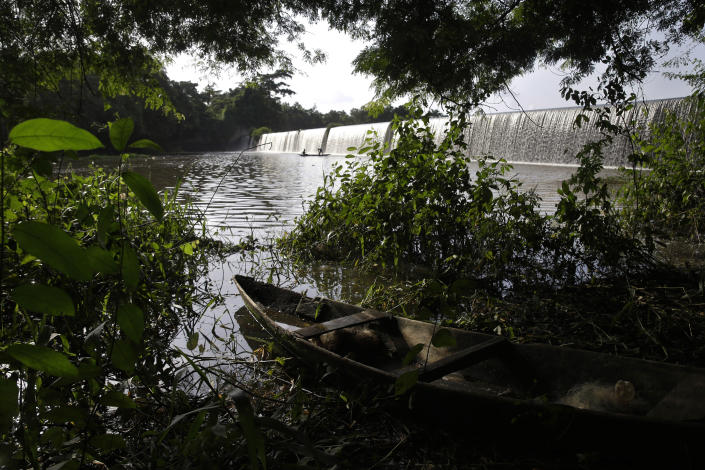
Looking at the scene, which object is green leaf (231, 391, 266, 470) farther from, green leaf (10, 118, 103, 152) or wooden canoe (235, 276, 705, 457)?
wooden canoe (235, 276, 705, 457)

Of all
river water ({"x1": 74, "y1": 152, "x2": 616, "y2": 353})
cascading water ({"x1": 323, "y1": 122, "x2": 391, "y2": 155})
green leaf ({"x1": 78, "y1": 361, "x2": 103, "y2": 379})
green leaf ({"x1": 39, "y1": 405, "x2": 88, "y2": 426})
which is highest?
cascading water ({"x1": 323, "y1": 122, "x2": 391, "y2": 155})

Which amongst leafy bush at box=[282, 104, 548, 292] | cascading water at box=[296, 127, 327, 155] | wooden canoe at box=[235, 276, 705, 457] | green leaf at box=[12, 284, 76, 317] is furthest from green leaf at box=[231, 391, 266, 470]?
cascading water at box=[296, 127, 327, 155]

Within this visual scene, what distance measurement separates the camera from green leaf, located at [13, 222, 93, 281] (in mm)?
853

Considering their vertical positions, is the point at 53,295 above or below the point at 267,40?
below

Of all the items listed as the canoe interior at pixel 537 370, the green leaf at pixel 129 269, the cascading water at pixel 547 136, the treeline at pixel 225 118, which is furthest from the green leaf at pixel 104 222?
the treeline at pixel 225 118

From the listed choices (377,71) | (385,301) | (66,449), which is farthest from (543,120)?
(66,449)

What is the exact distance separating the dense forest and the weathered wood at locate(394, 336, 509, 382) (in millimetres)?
213

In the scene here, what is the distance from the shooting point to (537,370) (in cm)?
294

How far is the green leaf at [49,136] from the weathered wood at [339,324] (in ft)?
8.00

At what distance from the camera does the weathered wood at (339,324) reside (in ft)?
10.4

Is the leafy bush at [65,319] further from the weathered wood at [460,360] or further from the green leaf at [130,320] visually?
the weathered wood at [460,360]

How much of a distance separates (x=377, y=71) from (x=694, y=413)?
4558mm

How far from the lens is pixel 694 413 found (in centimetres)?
218

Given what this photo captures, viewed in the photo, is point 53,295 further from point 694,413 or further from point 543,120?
point 543,120
